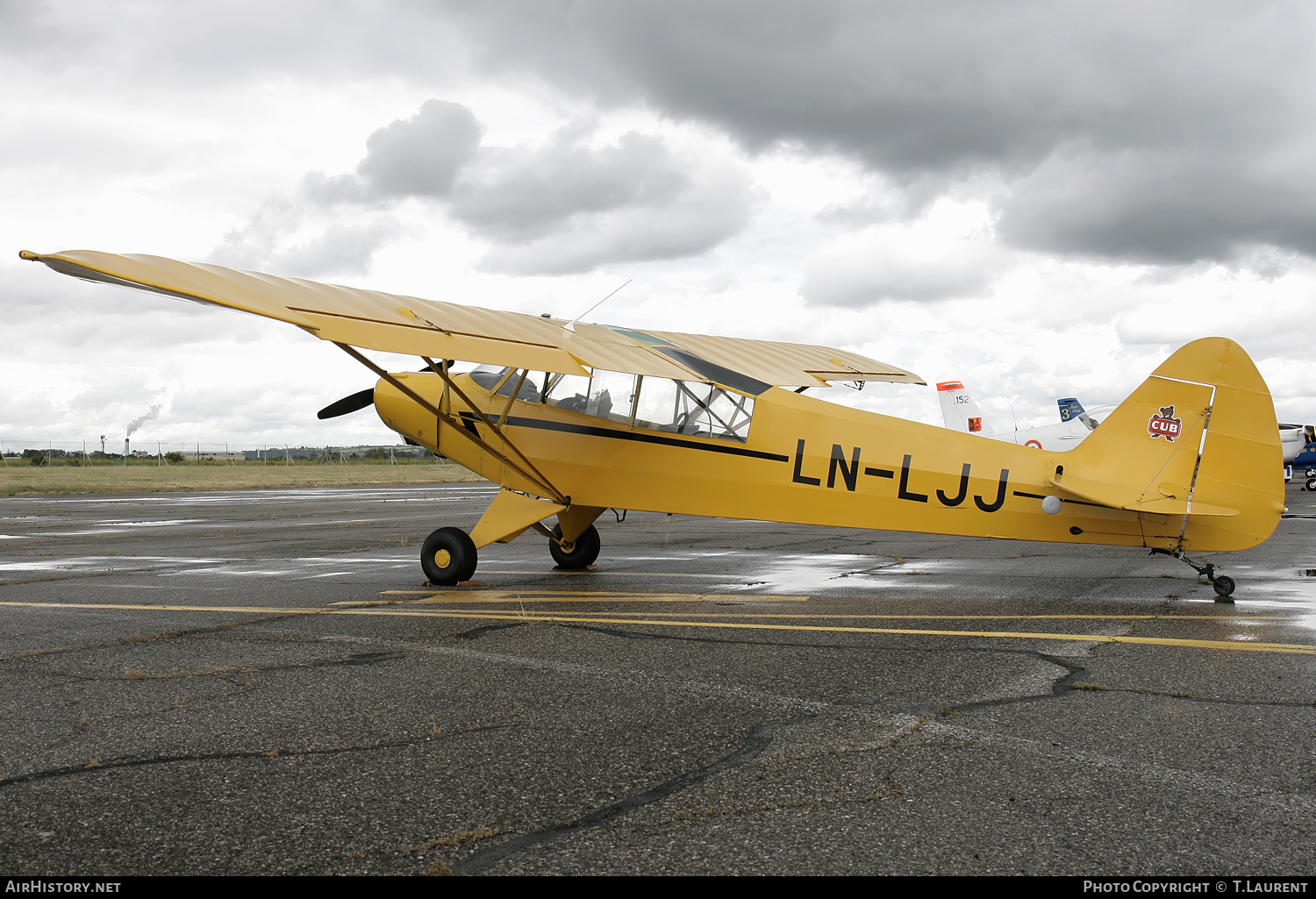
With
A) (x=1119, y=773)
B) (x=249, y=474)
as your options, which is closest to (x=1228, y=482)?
(x=1119, y=773)

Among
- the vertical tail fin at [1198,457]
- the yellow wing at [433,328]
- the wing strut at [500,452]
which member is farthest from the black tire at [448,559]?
the vertical tail fin at [1198,457]

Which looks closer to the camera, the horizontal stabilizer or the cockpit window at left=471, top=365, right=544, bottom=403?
the horizontal stabilizer

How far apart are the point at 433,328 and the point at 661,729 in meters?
4.26

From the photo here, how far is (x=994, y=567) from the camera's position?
416 inches

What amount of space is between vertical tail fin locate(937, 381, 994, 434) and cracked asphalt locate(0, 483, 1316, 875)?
29.3m

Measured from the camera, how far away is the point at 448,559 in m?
9.00

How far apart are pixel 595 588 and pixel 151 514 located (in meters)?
15.7

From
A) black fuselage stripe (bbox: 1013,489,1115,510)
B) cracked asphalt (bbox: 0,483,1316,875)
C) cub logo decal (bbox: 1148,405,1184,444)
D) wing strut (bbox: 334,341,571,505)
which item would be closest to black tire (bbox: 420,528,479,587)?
cracked asphalt (bbox: 0,483,1316,875)

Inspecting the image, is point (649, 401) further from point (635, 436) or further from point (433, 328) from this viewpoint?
point (433, 328)

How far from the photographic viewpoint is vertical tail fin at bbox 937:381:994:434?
37.4m

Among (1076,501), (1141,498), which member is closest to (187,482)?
(1076,501)

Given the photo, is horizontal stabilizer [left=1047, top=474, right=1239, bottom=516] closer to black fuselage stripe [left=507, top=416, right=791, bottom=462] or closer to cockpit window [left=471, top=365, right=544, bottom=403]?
black fuselage stripe [left=507, top=416, right=791, bottom=462]

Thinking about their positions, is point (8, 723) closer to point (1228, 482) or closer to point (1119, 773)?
point (1119, 773)

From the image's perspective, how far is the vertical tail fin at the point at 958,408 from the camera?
37438 millimetres
